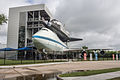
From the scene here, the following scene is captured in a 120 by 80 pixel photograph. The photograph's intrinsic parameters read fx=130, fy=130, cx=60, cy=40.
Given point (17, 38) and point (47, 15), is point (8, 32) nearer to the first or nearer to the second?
point (17, 38)

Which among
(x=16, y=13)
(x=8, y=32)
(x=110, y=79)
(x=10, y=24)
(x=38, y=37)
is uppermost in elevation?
(x=16, y=13)

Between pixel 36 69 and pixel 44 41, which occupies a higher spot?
pixel 44 41

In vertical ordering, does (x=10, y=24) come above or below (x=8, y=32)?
above

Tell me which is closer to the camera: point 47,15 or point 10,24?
point 10,24

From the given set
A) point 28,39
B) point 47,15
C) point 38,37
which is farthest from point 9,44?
point 38,37

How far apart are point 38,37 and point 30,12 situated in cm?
2760

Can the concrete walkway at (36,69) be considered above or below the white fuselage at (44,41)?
below

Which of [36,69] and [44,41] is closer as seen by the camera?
[36,69]

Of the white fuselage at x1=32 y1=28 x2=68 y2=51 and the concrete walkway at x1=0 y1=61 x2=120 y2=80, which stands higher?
the white fuselage at x1=32 y1=28 x2=68 y2=51

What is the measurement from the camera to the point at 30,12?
198 feet

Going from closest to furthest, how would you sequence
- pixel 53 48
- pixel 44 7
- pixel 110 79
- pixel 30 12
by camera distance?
pixel 110 79
pixel 53 48
pixel 44 7
pixel 30 12

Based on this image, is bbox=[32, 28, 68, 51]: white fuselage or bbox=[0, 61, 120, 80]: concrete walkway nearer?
bbox=[0, 61, 120, 80]: concrete walkway

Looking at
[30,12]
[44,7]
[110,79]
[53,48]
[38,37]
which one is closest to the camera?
[110,79]

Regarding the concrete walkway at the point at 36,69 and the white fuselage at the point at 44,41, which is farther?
the white fuselage at the point at 44,41
